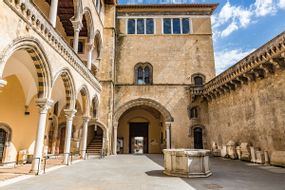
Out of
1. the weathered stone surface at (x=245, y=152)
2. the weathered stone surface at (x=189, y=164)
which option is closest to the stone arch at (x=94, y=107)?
the weathered stone surface at (x=189, y=164)

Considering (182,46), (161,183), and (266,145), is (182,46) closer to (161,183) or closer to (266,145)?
(266,145)

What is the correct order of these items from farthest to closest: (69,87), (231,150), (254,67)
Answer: (231,150)
(254,67)
(69,87)

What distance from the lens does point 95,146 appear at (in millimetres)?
19609

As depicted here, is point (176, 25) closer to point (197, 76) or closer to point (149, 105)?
point (197, 76)

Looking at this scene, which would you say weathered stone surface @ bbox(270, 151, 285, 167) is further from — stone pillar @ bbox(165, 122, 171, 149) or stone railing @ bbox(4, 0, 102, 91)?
stone railing @ bbox(4, 0, 102, 91)

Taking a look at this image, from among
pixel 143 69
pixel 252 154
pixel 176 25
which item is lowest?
pixel 252 154

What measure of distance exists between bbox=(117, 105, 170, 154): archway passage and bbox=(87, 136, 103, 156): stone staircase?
→ 2.71m

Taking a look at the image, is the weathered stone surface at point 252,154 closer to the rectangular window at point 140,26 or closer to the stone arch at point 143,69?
the stone arch at point 143,69

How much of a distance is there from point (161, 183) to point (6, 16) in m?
6.91

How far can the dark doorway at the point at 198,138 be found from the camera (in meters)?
19.3

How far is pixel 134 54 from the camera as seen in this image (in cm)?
→ 2109

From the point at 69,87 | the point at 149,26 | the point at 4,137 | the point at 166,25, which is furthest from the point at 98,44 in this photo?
the point at 4,137

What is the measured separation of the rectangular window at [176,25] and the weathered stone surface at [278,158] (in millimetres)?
14614

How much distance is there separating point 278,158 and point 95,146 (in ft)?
48.0
